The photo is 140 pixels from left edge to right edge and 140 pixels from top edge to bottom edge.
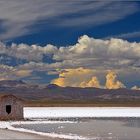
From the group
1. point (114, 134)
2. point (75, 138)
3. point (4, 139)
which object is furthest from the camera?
point (114, 134)

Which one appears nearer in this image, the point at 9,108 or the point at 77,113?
the point at 9,108

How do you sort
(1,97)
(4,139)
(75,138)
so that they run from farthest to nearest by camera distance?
(1,97) → (75,138) → (4,139)

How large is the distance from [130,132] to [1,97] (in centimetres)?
2036

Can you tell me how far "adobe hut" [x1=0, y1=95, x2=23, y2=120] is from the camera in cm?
5300

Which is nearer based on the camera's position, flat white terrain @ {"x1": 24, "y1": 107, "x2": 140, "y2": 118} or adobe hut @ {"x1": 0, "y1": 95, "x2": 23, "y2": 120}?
adobe hut @ {"x1": 0, "y1": 95, "x2": 23, "y2": 120}

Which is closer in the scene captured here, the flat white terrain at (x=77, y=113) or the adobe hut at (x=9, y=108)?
the adobe hut at (x=9, y=108)

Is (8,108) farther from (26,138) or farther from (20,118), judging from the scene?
Result: (26,138)

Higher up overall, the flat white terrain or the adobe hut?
the adobe hut

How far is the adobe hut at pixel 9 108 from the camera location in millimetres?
53000

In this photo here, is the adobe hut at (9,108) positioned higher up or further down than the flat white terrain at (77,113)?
higher up

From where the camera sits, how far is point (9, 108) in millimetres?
53469

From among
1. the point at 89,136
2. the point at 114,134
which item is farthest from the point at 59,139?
the point at 114,134

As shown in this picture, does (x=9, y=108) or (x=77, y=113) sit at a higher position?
(x=9, y=108)

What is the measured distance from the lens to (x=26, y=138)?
30469 millimetres
